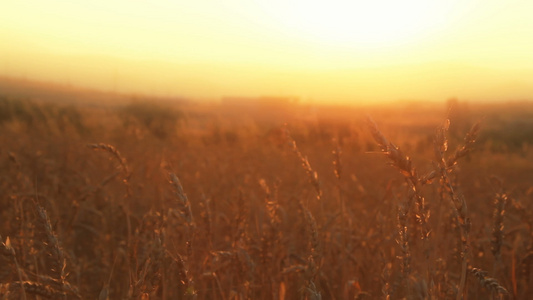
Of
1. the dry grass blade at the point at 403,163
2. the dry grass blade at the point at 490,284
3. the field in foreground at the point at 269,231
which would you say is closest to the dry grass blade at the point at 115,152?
the field in foreground at the point at 269,231

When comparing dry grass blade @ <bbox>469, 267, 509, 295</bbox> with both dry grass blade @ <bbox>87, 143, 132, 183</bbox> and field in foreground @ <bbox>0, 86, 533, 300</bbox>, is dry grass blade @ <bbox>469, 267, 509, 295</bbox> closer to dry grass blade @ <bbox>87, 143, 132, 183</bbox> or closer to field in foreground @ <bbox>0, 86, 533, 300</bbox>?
field in foreground @ <bbox>0, 86, 533, 300</bbox>

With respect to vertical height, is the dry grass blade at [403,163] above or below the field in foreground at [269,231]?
above

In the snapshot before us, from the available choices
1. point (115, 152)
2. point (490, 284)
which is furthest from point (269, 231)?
point (490, 284)

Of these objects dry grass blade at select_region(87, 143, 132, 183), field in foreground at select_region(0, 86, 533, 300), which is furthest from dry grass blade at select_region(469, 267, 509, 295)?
dry grass blade at select_region(87, 143, 132, 183)

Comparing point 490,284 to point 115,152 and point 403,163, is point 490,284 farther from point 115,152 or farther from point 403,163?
point 115,152

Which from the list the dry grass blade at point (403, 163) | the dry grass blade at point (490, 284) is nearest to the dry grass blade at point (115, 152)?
the dry grass blade at point (403, 163)

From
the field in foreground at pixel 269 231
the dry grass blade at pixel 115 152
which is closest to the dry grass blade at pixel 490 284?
the field in foreground at pixel 269 231

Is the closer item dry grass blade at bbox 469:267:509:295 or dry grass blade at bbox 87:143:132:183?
dry grass blade at bbox 469:267:509:295

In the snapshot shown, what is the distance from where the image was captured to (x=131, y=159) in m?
5.99

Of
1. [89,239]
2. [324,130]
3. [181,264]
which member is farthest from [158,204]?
[324,130]

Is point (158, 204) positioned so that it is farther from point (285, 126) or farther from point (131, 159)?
point (131, 159)

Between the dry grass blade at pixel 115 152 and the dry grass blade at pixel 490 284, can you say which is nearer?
the dry grass blade at pixel 490 284

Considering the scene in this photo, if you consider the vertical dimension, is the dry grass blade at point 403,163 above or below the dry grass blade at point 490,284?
above

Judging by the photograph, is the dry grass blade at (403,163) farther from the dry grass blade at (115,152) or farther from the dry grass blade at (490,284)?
the dry grass blade at (115,152)
